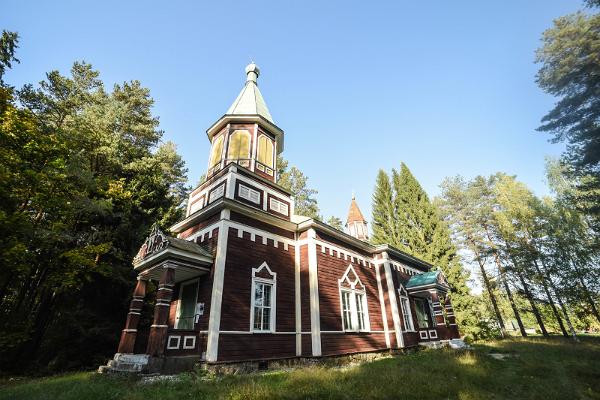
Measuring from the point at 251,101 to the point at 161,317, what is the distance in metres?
13.5

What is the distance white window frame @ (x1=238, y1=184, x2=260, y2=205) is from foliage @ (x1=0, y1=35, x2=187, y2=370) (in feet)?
26.6

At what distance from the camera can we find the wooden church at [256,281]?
10.4 meters

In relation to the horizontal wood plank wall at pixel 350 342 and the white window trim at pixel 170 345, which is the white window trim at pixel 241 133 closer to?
the white window trim at pixel 170 345

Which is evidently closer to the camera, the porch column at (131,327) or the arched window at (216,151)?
the porch column at (131,327)

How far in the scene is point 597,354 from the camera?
42.9 feet

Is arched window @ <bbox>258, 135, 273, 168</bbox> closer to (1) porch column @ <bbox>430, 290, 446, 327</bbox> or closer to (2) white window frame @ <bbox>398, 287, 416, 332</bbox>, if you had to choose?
(2) white window frame @ <bbox>398, 287, 416, 332</bbox>

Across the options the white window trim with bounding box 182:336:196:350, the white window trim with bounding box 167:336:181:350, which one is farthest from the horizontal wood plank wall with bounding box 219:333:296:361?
the white window trim with bounding box 167:336:181:350

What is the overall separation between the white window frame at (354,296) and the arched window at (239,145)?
876cm

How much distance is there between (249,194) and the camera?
46.4ft

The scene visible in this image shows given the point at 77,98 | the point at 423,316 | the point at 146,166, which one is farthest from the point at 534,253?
the point at 77,98

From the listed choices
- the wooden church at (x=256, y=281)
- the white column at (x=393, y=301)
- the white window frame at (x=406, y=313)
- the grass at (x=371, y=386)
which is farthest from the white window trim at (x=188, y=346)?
the white window frame at (x=406, y=313)

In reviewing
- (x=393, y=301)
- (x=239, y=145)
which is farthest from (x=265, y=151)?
(x=393, y=301)

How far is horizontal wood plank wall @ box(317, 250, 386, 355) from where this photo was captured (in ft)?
44.8

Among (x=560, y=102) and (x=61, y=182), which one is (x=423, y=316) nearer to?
(x=560, y=102)
